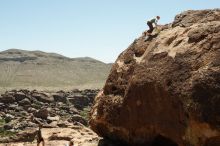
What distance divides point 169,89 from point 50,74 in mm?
105811

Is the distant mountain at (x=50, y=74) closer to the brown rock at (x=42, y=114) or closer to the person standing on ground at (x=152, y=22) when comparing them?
the brown rock at (x=42, y=114)

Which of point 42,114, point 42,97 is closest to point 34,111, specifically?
point 42,114

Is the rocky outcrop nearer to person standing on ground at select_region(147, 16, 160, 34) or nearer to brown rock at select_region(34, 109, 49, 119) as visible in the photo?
brown rock at select_region(34, 109, 49, 119)

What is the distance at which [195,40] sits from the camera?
11.2 metres

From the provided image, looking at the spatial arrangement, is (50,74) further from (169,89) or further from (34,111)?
(169,89)

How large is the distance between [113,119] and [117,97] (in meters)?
0.68

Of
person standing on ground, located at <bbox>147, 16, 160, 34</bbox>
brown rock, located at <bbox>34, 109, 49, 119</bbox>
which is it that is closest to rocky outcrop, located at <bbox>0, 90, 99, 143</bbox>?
brown rock, located at <bbox>34, 109, 49, 119</bbox>

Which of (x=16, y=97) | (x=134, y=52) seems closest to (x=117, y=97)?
(x=134, y=52)

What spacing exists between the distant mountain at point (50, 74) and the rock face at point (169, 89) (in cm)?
7691

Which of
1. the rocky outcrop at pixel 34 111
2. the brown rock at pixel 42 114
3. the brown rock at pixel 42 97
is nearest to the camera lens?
the rocky outcrop at pixel 34 111

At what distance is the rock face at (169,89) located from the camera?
32.6 feet

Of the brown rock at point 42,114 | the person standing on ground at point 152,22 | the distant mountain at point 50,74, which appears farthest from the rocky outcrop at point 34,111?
the distant mountain at point 50,74

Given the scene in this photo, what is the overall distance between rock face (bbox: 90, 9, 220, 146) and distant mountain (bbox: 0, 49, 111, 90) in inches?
3028

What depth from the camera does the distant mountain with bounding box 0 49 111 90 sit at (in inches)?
3816
